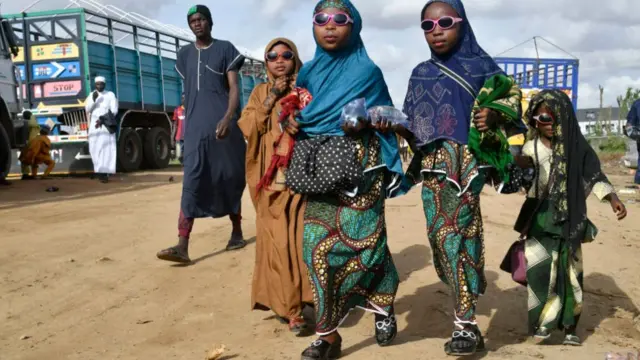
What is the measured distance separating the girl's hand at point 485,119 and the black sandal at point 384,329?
109cm

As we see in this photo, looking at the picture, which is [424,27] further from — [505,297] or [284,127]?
[505,297]

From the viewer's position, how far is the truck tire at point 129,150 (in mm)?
15883

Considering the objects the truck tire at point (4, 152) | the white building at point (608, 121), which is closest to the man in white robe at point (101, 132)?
the truck tire at point (4, 152)

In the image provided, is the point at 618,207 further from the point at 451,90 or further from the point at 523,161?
the point at 451,90

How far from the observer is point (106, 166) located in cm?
1320

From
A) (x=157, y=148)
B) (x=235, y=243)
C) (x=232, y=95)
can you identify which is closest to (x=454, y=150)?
(x=232, y=95)

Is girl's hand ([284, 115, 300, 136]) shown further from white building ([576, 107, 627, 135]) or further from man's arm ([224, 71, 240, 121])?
white building ([576, 107, 627, 135])

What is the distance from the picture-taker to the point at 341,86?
140 inches

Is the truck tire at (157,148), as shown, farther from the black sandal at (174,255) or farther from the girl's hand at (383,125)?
the girl's hand at (383,125)

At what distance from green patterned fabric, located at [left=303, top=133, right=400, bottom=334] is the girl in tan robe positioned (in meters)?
0.51

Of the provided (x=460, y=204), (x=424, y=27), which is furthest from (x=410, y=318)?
(x=424, y=27)

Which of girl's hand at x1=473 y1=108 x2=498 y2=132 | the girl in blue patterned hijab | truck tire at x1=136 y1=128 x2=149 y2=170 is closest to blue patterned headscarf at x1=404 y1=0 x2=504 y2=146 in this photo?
the girl in blue patterned hijab

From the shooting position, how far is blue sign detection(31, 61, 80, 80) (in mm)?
14477

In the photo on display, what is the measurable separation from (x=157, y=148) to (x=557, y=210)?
14.5 m
